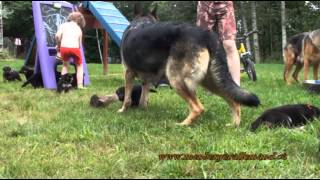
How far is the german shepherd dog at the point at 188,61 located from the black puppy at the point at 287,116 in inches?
7.2

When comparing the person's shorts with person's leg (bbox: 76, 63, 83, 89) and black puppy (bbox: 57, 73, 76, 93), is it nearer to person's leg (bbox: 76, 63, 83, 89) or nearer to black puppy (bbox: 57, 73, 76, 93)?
black puppy (bbox: 57, 73, 76, 93)

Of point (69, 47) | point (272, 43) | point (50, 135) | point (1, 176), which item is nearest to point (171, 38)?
point (50, 135)

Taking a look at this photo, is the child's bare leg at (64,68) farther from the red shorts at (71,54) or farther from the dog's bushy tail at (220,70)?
the dog's bushy tail at (220,70)

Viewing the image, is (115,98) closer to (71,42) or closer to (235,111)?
(235,111)

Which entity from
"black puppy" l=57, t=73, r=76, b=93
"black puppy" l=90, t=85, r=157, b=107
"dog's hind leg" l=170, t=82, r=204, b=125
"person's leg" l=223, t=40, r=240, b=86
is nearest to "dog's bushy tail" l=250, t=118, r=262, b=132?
"dog's hind leg" l=170, t=82, r=204, b=125

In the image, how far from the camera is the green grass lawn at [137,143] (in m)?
2.83

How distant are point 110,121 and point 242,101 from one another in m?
1.29

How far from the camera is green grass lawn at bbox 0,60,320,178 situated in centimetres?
283

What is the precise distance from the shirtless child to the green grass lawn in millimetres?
2385

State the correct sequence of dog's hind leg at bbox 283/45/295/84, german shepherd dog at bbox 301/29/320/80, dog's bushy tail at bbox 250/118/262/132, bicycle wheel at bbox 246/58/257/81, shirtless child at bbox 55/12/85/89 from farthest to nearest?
bicycle wheel at bbox 246/58/257/81, dog's hind leg at bbox 283/45/295/84, german shepherd dog at bbox 301/29/320/80, shirtless child at bbox 55/12/85/89, dog's bushy tail at bbox 250/118/262/132

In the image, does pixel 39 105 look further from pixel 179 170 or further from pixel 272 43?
pixel 272 43

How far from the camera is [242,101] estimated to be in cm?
431

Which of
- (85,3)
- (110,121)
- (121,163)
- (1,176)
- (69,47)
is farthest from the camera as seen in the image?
(85,3)

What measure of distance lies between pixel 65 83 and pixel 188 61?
149 inches
